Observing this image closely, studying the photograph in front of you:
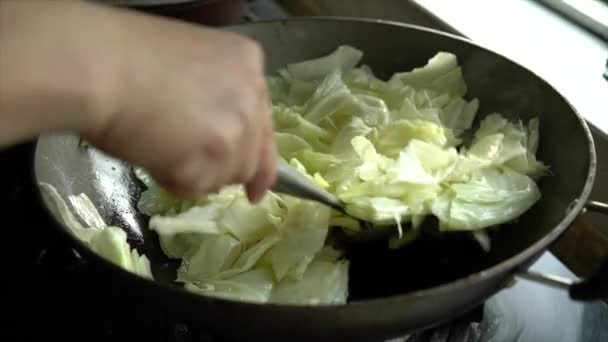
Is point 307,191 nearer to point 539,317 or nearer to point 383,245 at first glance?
point 383,245

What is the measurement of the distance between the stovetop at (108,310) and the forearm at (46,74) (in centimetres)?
27

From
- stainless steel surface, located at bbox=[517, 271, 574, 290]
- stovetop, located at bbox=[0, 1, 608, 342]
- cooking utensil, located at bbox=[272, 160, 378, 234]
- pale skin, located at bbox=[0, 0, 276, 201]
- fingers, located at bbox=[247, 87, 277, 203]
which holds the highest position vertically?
pale skin, located at bbox=[0, 0, 276, 201]

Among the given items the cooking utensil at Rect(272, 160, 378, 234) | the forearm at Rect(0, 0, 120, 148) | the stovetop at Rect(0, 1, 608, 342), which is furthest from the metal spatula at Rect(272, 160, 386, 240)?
the forearm at Rect(0, 0, 120, 148)

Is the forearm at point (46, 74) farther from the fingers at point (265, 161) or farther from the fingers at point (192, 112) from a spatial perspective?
the fingers at point (265, 161)

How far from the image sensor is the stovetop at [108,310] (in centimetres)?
72

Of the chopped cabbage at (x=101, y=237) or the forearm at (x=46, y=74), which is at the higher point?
the forearm at (x=46, y=74)

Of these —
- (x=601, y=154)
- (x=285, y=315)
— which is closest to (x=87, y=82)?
(x=285, y=315)

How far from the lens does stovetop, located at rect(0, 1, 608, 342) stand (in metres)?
0.72

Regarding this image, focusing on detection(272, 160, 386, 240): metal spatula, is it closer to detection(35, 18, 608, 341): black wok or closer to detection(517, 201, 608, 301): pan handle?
detection(35, 18, 608, 341): black wok

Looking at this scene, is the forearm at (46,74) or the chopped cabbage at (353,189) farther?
the chopped cabbage at (353,189)

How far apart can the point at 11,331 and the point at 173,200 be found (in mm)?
219

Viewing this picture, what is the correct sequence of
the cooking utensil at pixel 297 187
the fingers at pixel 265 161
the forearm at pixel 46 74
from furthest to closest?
1. the cooking utensil at pixel 297 187
2. the fingers at pixel 265 161
3. the forearm at pixel 46 74

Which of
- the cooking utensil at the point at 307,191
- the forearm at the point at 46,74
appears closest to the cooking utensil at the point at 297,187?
the cooking utensil at the point at 307,191

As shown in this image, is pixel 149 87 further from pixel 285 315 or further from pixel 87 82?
pixel 285 315
